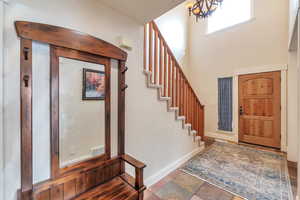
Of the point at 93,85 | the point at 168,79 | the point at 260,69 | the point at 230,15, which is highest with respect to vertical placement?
the point at 230,15

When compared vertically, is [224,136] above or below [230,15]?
below

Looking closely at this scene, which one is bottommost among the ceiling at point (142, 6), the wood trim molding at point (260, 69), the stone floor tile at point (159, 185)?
the stone floor tile at point (159, 185)

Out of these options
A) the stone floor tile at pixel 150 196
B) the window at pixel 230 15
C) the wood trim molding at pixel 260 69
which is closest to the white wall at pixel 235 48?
the wood trim molding at pixel 260 69

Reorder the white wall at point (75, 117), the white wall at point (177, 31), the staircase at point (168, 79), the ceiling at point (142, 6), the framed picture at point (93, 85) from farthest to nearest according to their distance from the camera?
the white wall at point (177, 31)
the staircase at point (168, 79)
the ceiling at point (142, 6)
the framed picture at point (93, 85)
the white wall at point (75, 117)

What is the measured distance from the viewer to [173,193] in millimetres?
1836

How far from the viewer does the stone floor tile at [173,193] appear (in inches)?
69.3

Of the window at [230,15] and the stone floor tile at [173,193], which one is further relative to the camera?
the window at [230,15]

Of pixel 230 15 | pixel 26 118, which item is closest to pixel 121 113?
pixel 26 118

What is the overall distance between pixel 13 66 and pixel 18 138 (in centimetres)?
52

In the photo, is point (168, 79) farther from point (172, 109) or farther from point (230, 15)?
point (230, 15)

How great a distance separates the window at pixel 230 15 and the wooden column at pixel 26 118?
4663mm

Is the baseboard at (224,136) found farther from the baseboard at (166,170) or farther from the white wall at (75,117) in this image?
the white wall at (75,117)

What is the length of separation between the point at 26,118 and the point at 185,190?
204cm

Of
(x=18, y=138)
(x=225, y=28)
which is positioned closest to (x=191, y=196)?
(x=18, y=138)
